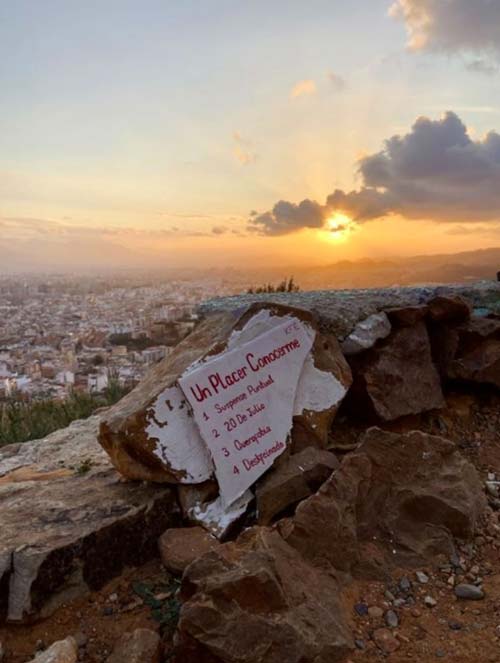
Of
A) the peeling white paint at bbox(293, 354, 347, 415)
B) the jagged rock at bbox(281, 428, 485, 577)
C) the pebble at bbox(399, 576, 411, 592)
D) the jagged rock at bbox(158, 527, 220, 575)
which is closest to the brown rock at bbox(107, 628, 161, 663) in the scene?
the jagged rock at bbox(158, 527, 220, 575)

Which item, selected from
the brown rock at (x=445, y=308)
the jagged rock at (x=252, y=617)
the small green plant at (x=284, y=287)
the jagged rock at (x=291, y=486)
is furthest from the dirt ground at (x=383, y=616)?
the small green plant at (x=284, y=287)

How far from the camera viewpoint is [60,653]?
2674mm

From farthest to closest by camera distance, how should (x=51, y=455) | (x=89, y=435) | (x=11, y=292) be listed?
(x=11, y=292)
(x=89, y=435)
(x=51, y=455)

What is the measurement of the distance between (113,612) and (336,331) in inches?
104

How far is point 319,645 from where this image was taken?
2.49 m

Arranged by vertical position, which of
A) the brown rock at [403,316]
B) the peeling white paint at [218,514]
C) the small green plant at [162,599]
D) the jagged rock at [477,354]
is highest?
the brown rock at [403,316]

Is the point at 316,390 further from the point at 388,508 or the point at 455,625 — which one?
the point at 455,625

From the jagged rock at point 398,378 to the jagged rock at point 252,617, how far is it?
2223 millimetres

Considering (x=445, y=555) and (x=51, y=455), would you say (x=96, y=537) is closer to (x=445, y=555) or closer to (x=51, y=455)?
(x=445, y=555)

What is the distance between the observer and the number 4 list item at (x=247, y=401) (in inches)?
152

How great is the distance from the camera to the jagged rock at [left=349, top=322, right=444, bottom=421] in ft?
15.6

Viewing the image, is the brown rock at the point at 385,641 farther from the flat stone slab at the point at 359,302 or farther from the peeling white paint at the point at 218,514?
the flat stone slab at the point at 359,302

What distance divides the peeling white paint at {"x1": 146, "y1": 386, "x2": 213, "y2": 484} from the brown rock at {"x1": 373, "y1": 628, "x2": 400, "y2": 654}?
1.44 meters

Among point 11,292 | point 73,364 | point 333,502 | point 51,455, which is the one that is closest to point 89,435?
point 51,455
